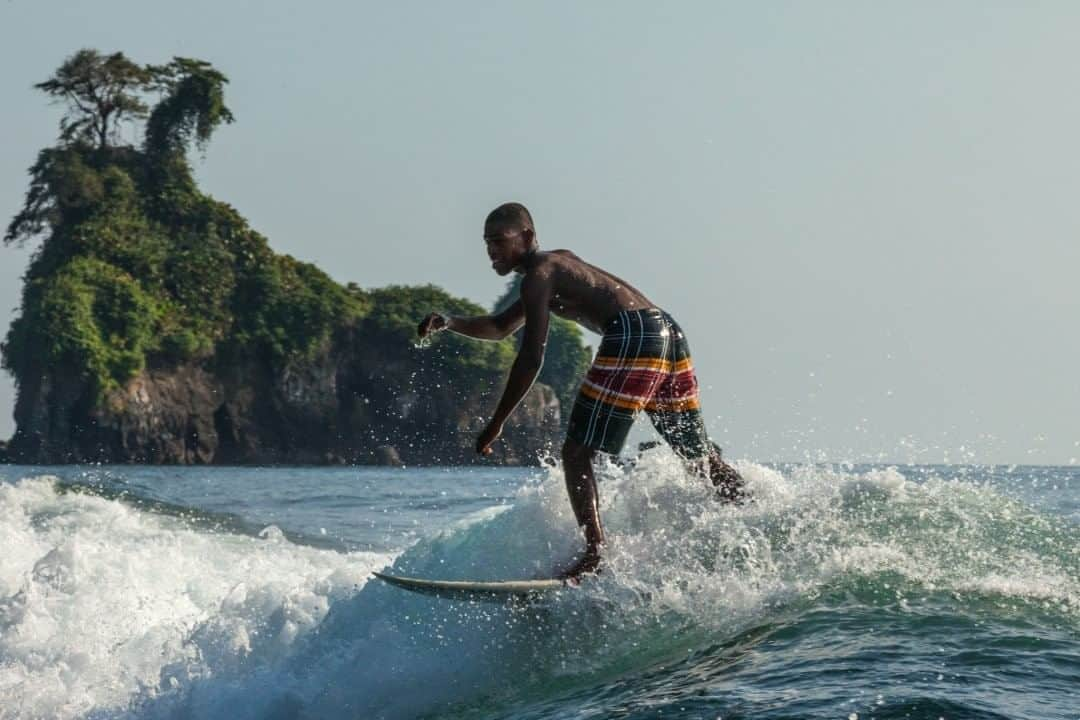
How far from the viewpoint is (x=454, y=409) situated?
75.5 metres

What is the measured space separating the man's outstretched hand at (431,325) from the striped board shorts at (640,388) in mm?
859

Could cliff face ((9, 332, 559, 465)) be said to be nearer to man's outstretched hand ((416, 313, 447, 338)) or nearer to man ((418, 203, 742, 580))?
man's outstretched hand ((416, 313, 447, 338))

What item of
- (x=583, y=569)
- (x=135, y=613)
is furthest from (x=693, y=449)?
(x=135, y=613)

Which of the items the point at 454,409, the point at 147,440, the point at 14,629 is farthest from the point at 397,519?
the point at 454,409

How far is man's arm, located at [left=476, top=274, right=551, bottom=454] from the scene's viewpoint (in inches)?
250

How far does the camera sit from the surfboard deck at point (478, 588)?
604 cm

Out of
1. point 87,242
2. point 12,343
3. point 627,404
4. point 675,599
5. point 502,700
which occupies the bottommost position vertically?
point 502,700

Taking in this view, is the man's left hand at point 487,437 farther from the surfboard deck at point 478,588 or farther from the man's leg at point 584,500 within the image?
the surfboard deck at point 478,588

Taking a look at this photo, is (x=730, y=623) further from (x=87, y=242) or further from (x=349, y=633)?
(x=87, y=242)

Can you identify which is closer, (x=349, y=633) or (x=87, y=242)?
(x=349, y=633)

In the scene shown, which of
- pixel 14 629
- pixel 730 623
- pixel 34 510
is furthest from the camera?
pixel 34 510

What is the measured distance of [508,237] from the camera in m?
6.57

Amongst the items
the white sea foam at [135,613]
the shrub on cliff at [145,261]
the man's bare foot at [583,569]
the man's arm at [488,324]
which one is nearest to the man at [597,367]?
the man's bare foot at [583,569]

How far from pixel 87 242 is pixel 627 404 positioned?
65.9 m
